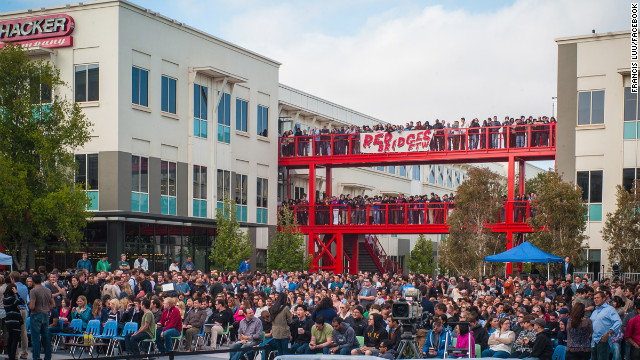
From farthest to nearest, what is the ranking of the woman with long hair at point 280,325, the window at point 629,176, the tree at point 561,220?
the window at point 629,176, the tree at point 561,220, the woman with long hair at point 280,325

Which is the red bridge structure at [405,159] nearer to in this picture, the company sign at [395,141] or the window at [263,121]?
the company sign at [395,141]

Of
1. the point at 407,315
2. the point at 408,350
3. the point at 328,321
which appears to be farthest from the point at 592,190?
the point at 407,315

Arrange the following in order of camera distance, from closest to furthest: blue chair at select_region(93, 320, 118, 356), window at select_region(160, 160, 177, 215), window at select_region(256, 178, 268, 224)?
blue chair at select_region(93, 320, 118, 356), window at select_region(160, 160, 177, 215), window at select_region(256, 178, 268, 224)

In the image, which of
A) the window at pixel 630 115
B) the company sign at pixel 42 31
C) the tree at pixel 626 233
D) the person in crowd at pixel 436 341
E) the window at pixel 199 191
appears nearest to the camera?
the person in crowd at pixel 436 341

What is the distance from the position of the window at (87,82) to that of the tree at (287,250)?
1203 cm

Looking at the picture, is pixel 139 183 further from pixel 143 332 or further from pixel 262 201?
pixel 143 332

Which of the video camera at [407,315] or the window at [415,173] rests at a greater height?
the window at [415,173]

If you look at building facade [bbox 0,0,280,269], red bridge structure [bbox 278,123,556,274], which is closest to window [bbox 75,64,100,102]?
→ building facade [bbox 0,0,280,269]

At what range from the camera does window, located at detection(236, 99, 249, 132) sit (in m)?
43.2

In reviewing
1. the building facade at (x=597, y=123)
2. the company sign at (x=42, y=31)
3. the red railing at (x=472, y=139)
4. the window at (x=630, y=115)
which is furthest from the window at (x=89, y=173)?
the window at (x=630, y=115)

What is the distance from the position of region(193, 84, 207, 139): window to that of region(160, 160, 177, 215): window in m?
2.49

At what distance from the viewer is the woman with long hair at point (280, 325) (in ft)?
58.5

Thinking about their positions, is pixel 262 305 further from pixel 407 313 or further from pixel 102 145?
pixel 102 145

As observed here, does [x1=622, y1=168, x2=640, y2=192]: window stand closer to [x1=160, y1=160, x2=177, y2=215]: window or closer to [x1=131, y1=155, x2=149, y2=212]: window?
[x1=160, y1=160, x2=177, y2=215]: window
